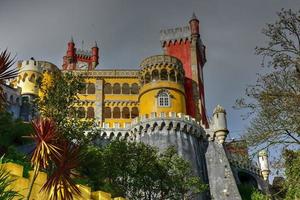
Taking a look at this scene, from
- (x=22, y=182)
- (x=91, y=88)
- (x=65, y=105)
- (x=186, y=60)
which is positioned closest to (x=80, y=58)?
(x=91, y=88)

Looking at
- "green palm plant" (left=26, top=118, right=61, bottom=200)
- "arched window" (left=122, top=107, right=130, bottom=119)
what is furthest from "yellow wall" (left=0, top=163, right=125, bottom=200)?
"arched window" (left=122, top=107, right=130, bottom=119)

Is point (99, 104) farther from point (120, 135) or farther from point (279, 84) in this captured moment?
point (279, 84)

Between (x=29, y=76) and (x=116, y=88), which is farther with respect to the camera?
(x=116, y=88)

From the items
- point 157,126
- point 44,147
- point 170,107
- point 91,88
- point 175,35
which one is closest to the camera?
point 44,147

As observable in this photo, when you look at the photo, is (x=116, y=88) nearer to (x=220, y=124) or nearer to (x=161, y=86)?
(x=161, y=86)

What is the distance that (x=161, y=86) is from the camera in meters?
52.5

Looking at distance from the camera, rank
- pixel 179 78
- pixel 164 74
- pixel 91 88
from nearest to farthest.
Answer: pixel 164 74 → pixel 179 78 → pixel 91 88

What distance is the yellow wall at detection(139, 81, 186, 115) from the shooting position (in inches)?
2048

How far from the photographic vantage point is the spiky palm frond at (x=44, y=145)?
13984mm

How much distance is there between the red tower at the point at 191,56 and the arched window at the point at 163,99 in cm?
598

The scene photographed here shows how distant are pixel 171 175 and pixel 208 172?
18102 millimetres

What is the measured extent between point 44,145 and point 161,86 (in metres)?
38.8

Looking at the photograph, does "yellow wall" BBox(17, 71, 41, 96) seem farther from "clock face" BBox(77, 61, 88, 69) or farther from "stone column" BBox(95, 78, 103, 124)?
"clock face" BBox(77, 61, 88, 69)

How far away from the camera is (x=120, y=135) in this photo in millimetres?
51031
